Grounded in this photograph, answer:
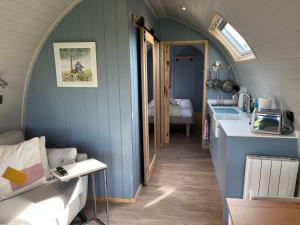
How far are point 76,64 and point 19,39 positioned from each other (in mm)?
578

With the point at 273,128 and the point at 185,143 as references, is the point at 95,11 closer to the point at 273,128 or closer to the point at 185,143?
the point at 273,128

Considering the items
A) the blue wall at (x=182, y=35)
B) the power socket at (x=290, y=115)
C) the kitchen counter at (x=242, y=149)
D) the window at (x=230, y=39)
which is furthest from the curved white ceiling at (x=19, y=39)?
the power socket at (x=290, y=115)

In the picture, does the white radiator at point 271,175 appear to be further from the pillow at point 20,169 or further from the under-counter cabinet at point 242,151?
the pillow at point 20,169

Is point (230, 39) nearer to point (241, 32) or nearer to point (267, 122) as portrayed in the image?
point (241, 32)

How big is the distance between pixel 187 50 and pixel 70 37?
16.8 feet

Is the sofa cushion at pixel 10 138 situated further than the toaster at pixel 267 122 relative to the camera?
Yes

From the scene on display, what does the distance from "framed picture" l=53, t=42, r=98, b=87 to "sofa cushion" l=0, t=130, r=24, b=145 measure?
2.45 feet

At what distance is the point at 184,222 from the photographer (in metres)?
2.31

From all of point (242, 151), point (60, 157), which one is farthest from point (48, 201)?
point (242, 151)

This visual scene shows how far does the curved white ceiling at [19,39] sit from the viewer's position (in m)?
1.93

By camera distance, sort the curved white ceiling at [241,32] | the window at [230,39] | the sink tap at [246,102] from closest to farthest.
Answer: the curved white ceiling at [241,32] < the window at [230,39] < the sink tap at [246,102]

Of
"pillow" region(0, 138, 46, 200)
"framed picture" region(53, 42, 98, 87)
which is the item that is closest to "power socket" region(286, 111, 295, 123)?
"framed picture" region(53, 42, 98, 87)

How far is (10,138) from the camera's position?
91.0 inches

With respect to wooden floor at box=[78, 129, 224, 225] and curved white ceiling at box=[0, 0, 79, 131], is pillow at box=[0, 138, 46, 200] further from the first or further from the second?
wooden floor at box=[78, 129, 224, 225]
